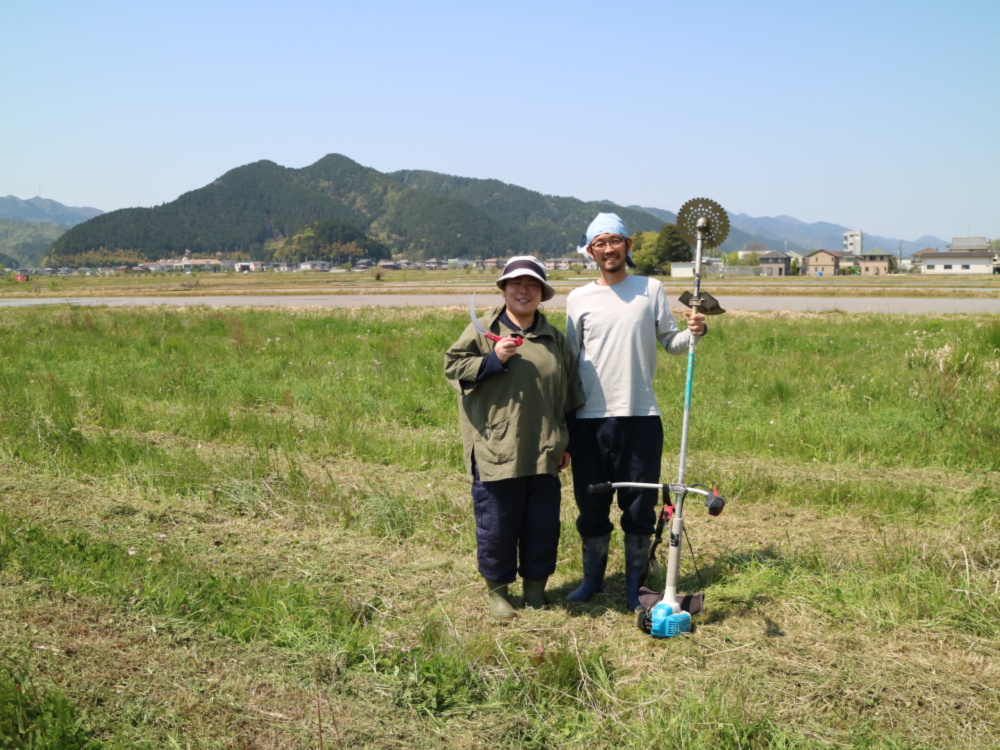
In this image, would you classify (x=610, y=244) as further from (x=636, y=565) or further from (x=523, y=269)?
(x=636, y=565)

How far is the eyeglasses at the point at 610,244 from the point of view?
430cm

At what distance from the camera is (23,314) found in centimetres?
2400

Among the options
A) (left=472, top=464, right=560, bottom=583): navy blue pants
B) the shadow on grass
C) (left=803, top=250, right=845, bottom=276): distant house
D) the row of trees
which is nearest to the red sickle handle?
(left=472, top=464, right=560, bottom=583): navy blue pants

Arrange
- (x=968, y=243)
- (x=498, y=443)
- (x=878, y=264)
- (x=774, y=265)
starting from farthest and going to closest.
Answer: (x=968, y=243) < (x=878, y=264) < (x=774, y=265) < (x=498, y=443)

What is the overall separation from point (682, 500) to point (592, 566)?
85 centimetres

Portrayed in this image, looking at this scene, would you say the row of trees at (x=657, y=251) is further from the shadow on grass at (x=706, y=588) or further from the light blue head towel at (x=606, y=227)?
the light blue head towel at (x=606, y=227)

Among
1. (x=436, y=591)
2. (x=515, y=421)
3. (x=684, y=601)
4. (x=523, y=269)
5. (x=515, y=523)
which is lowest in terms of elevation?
(x=436, y=591)

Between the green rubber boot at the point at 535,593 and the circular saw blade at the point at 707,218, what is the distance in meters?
2.18

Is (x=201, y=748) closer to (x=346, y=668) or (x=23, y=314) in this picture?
(x=346, y=668)

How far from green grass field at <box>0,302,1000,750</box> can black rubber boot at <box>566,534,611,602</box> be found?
10cm

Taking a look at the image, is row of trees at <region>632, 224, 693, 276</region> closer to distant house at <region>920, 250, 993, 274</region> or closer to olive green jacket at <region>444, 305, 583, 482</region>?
olive green jacket at <region>444, 305, 583, 482</region>

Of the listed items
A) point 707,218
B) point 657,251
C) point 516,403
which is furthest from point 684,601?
point 657,251

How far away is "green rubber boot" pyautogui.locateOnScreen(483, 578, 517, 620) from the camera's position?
14.7ft

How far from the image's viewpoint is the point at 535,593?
15.1 feet
